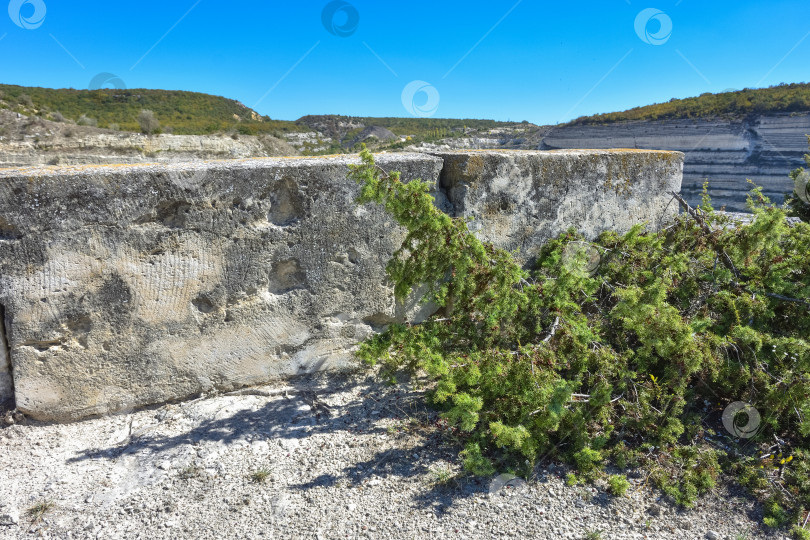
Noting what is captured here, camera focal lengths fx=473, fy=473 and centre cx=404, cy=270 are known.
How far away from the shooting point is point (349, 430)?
8.74 feet

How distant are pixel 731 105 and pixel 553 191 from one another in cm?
1681

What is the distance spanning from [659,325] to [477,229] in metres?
1.24

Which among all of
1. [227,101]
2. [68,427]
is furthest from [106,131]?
[227,101]

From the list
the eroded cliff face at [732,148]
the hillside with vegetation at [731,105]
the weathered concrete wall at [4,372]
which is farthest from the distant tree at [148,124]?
the hillside with vegetation at [731,105]

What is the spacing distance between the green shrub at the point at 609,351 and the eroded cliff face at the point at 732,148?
1223cm

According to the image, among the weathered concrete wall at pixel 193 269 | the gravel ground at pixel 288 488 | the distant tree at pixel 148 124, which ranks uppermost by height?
the distant tree at pixel 148 124

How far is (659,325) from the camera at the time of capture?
2516 mm

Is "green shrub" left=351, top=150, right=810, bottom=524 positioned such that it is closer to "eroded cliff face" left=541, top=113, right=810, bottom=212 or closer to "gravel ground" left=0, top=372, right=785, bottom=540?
"gravel ground" left=0, top=372, right=785, bottom=540

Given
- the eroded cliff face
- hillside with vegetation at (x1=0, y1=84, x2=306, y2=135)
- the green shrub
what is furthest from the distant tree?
the eroded cliff face

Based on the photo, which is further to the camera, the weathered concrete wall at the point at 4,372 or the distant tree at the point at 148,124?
the distant tree at the point at 148,124

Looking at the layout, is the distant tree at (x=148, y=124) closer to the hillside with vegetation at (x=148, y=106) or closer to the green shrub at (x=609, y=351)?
the hillside with vegetation at (x=148, y=106)

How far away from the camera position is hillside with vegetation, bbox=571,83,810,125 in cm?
1477

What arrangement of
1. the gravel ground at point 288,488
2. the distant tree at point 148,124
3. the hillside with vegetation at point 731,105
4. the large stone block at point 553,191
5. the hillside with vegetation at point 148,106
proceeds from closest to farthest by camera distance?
the gravel ground at point 288,488
the large stone block at point 553,191
the distant tree at point 148,124
the hillside with vegetation at point 731,105
the hillside with vegetation at point 148,106

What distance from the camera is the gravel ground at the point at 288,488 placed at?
2080mm
